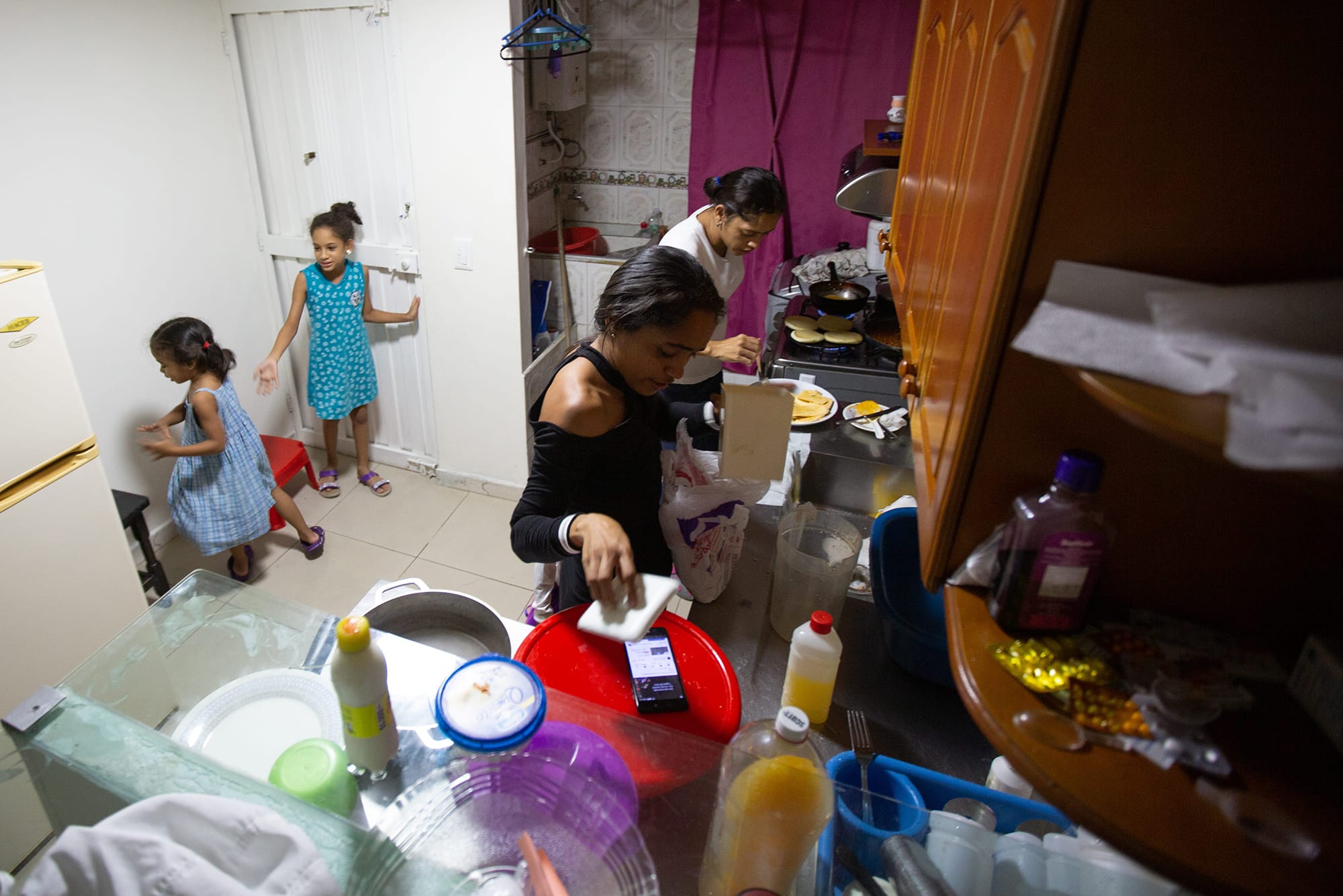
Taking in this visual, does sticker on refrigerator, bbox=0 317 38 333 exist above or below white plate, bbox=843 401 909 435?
above

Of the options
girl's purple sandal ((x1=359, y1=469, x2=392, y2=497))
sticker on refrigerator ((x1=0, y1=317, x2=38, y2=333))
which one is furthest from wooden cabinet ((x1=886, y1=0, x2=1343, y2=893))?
girl's purple sandal ((x1=359, y1=469, x2=392, y2=497))

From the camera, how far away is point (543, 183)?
3.85 meters

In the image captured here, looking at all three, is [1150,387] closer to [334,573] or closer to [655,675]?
[655,675]

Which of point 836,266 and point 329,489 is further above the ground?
point 836,266

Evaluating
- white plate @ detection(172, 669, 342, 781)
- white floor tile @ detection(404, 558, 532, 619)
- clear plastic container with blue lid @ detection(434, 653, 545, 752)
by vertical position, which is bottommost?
white floor tile @ detection(404, 558, 532, 619)

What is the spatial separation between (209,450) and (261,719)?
1850 millimetres

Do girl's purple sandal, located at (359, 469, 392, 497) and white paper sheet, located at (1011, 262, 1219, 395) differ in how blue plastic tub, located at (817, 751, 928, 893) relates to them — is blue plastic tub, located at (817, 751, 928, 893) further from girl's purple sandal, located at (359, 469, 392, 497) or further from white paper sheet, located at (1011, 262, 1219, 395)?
girl's purple sandal, located at (359, 469, 392, 497)

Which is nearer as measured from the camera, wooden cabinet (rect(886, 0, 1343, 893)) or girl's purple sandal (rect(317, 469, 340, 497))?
wooden cabinet (rect(886, 0, 1343, 893))

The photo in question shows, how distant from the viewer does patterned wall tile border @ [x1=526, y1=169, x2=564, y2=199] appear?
370 centimetres

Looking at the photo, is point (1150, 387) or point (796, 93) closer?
point (1150, 387)

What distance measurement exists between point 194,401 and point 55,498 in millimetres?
721

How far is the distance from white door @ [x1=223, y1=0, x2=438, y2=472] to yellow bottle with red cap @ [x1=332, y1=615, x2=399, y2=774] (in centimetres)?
260

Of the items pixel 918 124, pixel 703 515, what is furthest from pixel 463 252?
pixel 918 124

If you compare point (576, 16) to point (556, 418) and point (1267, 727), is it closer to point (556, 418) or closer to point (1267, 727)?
point (556, 418)
